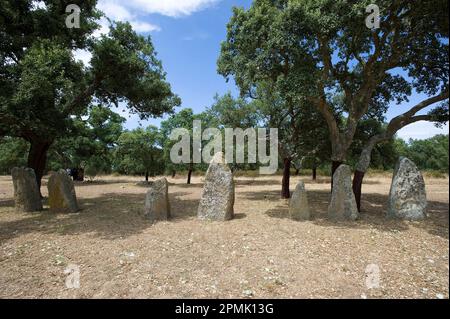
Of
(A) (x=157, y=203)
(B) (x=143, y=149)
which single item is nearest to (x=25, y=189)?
(A) (x=157, y=203)

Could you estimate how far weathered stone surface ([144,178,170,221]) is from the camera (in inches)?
345

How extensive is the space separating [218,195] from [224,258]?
10.9 feet

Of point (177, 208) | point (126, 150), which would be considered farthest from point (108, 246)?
point (126, 150)

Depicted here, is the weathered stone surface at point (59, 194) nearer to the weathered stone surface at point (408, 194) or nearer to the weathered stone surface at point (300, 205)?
the weathered stone surface at point (300, 205)

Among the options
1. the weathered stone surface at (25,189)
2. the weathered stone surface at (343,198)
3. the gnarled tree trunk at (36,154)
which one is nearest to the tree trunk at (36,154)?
the gnarled tree trunk at (36,154)

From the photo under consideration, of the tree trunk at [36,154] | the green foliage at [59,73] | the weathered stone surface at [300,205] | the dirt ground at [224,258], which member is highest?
the green foliage at [59,73]

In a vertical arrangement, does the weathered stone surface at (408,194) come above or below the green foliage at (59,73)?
below

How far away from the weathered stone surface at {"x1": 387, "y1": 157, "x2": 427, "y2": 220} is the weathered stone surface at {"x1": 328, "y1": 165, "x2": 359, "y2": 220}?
143 centimetres

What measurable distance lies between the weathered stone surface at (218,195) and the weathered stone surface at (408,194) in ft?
17.9

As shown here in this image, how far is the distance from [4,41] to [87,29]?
3.55m

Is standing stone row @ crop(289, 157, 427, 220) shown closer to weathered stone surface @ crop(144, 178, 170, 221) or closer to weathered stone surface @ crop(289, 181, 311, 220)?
weathered stone surface @ crop(289, 181, 311, 220)

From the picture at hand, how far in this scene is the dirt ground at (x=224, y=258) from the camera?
4190 mm

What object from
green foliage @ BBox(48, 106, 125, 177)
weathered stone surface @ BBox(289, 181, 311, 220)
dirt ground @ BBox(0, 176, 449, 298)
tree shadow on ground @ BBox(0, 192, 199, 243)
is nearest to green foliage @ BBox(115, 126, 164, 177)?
green foliage @ BBox(48, 106, 125, 177)
